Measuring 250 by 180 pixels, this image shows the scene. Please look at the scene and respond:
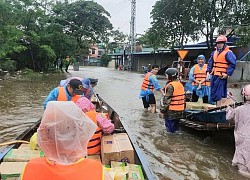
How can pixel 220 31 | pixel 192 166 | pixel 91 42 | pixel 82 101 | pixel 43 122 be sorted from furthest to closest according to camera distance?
pixel 91 42
pixel 220 31
pixel 192 166
pixel 82 101
pixel 43 122

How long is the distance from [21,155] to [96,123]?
3.21ft

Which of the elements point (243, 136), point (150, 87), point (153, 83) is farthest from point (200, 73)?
point (243, 136)

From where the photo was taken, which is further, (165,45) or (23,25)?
(165,45)

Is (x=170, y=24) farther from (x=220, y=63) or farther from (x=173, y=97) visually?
(x=173, y=97)

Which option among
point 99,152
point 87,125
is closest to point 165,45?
point 99,152

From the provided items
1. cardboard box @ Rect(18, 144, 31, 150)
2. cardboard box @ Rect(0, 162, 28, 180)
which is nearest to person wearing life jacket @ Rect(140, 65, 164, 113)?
cardboard box @ Rect(18, 144, 31, 150)

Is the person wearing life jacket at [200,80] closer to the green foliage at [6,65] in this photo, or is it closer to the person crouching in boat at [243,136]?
the person crouching in boat at [243,136]

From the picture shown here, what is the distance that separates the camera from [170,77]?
6.20 meters

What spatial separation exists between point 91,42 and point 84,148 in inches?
1405

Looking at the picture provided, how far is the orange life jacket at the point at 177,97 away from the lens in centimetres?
616

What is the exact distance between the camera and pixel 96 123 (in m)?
3.81

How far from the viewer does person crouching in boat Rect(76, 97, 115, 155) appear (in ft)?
11.7

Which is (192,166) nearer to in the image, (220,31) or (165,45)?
(220,31)

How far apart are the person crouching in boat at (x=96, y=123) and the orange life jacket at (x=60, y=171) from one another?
6.33 ft
